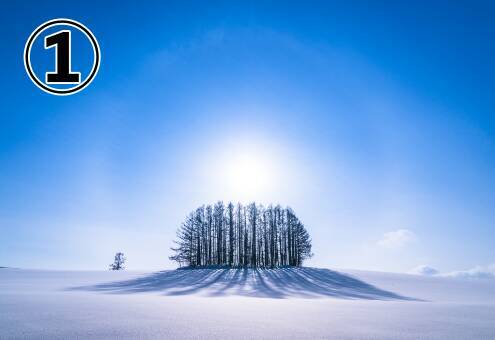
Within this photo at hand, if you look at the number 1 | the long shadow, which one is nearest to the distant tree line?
the long shadow

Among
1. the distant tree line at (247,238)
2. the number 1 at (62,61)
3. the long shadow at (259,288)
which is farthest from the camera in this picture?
the distant tree line at (247,238)

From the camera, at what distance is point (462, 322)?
5227 millimetres

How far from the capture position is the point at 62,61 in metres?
7.70

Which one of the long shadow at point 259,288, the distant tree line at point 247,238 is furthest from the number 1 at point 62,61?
the distant tree line at point 247,238

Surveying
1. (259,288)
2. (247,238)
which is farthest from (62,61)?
(247,238)

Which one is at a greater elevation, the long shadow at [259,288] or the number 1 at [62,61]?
the number 1 at [62,61]

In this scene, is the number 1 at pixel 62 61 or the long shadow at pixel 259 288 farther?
the long shadow at pixel 259 288

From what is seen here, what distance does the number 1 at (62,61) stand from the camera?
24.8 ft

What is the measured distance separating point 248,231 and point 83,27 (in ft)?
163

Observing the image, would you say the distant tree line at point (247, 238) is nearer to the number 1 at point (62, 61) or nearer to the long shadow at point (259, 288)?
the long shadow at point (259, 288)

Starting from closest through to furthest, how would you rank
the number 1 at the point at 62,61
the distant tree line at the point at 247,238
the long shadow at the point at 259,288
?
the number 1 at the point at 62,61 < the long shadow at the point at 259,288 < the distant tree line at the point at 247,238

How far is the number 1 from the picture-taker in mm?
7547

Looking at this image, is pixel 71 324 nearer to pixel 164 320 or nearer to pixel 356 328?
pixel 164 320

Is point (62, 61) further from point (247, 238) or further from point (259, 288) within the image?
point (247, 238)
